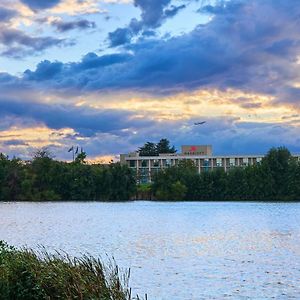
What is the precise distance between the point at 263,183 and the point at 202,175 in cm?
1631

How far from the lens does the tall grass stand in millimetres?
18812

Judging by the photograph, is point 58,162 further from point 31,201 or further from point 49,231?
point 49,231

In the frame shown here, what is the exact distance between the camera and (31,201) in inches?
6521

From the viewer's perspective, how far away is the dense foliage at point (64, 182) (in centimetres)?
16650

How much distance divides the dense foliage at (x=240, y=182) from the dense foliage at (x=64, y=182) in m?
9.53

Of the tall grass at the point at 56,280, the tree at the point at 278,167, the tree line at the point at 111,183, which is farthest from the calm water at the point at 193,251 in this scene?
the tree line at the point at 111,183

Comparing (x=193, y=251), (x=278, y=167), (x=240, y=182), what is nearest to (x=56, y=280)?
(x=193, y=251)

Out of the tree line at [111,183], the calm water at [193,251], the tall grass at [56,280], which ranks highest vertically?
the tree line at [111,183]

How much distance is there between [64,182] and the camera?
552ft

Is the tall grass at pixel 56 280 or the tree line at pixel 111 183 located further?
the tree line at pixel 111 183

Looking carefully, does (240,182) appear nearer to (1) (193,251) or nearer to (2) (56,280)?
(1) (193,251)

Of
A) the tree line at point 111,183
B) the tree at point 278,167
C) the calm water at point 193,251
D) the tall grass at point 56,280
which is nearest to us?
the tall grass at point 56,280

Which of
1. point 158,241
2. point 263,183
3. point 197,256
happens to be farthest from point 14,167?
point 197,256

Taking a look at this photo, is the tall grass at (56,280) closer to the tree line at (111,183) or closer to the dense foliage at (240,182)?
the dense foliage at (240,182)
